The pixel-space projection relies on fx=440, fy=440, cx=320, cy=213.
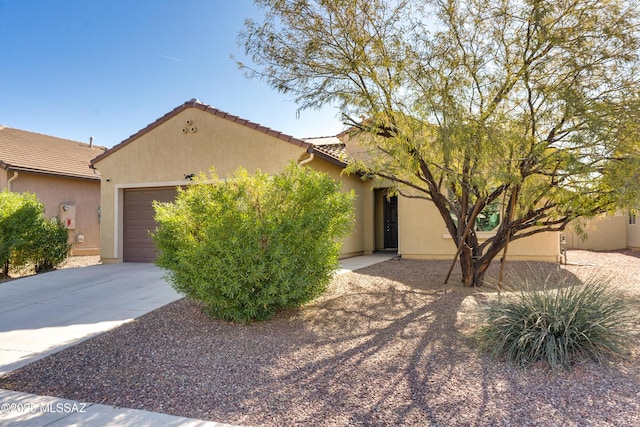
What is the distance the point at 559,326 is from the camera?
474 centimetres

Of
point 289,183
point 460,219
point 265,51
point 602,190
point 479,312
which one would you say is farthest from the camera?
point 460,219

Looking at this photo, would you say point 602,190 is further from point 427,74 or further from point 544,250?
point 544,250

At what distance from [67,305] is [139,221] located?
5.88m

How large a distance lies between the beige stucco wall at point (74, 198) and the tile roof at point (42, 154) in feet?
1.13

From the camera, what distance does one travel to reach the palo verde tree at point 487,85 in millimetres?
6523

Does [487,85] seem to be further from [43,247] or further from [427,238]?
[43,247]

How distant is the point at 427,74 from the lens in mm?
7281

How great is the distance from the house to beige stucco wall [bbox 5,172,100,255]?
4.06 metres

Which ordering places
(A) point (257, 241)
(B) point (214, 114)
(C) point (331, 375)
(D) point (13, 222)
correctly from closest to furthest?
(C) point (331, 375)
(A) point (257, 241)
(D) point (13, 222)
(B) point (214, 114)

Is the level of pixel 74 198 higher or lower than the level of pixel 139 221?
higher

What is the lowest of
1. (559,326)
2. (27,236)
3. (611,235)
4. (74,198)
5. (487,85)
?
(559,326)

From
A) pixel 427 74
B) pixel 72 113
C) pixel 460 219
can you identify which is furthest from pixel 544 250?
pixel 72 113

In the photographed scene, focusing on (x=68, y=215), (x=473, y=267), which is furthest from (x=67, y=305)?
(x=68, y=215)

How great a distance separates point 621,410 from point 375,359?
2.26 m
